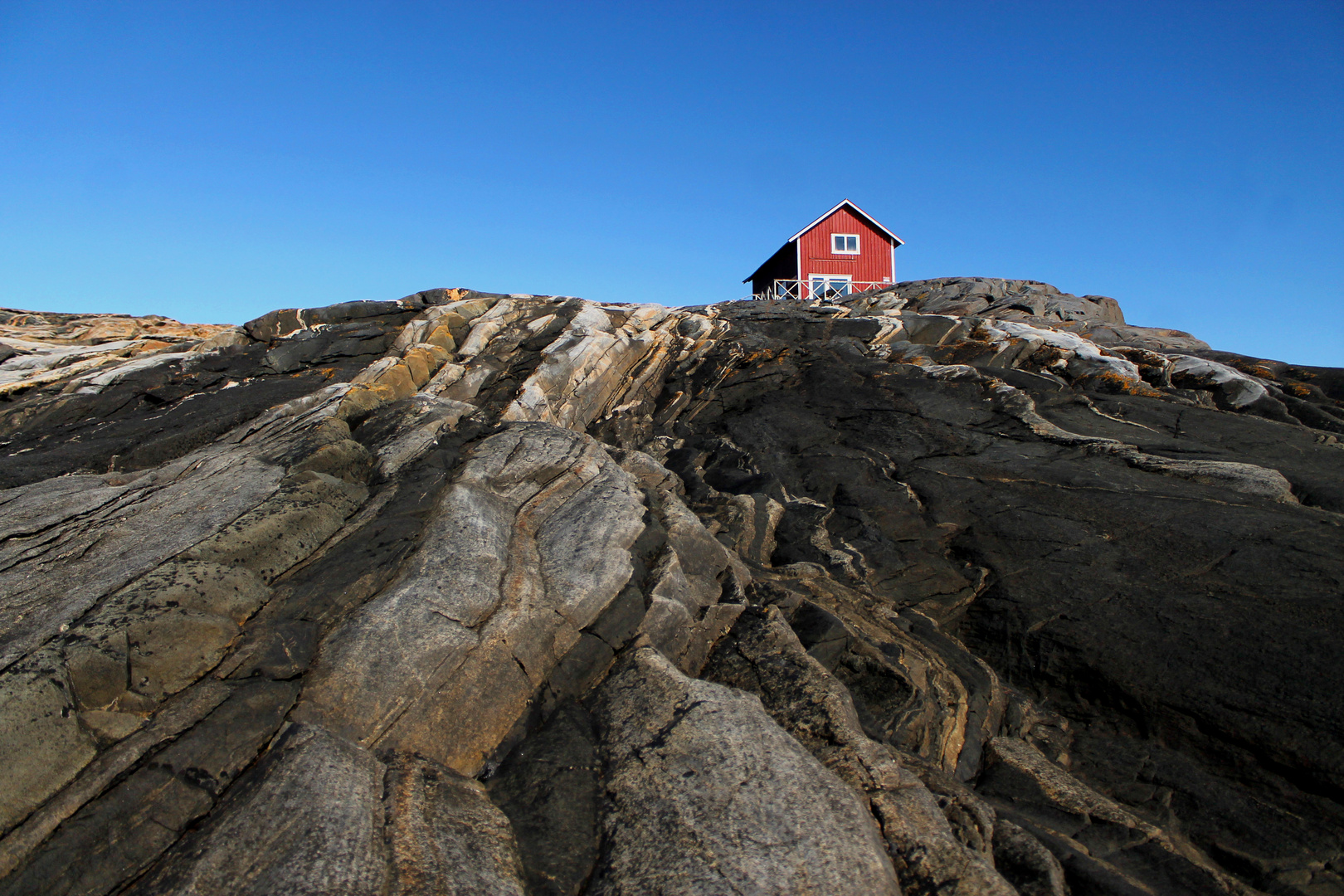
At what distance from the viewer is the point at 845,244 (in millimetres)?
40844

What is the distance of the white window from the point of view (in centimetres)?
4069

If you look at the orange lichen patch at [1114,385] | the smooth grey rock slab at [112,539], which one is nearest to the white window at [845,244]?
the orange lichen patch at [1114,385]

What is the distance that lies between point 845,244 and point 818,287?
3.07 m

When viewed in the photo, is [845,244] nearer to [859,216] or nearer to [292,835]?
[859,216]

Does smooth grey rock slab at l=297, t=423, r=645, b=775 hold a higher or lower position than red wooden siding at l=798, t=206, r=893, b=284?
lower

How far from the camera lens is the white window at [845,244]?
133ft

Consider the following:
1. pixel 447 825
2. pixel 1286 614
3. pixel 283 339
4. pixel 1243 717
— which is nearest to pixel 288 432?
pixel 447 825

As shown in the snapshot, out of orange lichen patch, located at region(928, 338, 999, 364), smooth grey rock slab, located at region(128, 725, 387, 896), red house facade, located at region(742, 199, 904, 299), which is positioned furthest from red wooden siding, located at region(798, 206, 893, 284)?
smooth grey rock slab, located at region(128, 725, 387, 896)

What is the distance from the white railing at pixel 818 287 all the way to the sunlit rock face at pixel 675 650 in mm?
26960

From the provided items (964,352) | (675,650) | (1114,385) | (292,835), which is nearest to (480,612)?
(675,650)

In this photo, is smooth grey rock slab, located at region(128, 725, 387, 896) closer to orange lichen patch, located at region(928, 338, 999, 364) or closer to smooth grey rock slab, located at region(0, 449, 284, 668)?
smooth grey rock slab, located at region(0, 449, 284, 668)

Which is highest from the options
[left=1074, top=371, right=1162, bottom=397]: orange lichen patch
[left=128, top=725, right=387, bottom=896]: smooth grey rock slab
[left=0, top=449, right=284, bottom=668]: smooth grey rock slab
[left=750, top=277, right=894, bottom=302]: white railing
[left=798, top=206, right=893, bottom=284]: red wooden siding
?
[left=798, top=206, right=893, bottom=284]: red wooden siding

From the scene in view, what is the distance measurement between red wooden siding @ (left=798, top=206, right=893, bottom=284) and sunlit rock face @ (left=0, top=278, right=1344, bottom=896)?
2785cm

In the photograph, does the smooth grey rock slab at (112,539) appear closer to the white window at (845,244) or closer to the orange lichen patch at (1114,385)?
the orange lichen patch at (1114,385)
